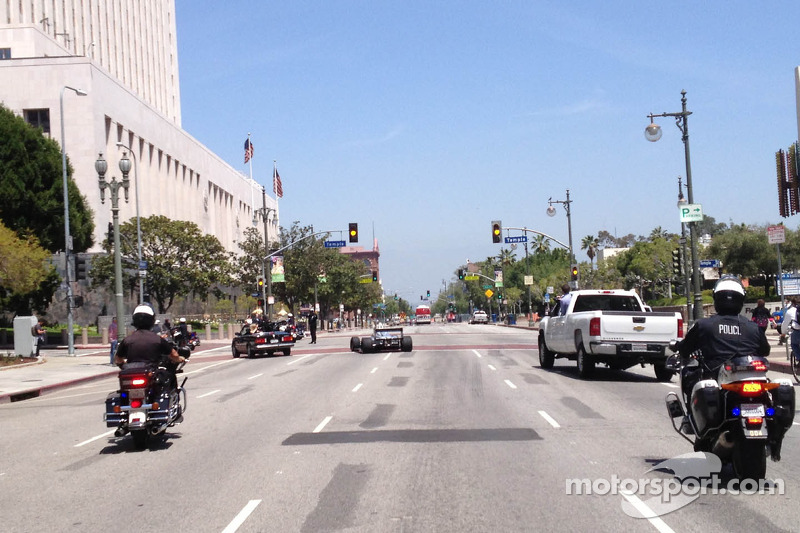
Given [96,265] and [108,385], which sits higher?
[96,265]

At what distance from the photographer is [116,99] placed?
241 ft

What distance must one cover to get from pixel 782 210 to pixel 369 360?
40.5 meters

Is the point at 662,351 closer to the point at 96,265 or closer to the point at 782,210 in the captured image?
the point at 782,210

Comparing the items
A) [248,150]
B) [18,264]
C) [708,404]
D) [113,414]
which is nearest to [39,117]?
[248,150]

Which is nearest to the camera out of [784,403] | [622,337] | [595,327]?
[784,403]

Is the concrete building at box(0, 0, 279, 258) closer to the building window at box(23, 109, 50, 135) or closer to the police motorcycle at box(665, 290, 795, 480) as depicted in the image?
the building window at box(23, 109, 50, 135)

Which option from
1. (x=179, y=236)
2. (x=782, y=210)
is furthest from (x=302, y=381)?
(x=782, y=210)

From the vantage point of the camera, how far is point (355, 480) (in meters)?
9.12

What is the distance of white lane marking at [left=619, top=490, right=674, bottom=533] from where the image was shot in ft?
22.9

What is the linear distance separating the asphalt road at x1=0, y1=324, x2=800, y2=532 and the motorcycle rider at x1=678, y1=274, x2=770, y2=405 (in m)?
1.27

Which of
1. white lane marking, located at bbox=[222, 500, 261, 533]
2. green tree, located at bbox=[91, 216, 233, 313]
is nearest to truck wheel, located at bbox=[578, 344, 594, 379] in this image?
white lane marking, located at bbox=[222, 500, 261, 533]

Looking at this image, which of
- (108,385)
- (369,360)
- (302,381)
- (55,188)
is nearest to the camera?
(302,381)

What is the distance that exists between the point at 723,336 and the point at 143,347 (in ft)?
23.5

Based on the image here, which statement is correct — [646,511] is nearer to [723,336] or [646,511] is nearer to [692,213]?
[723,336]
